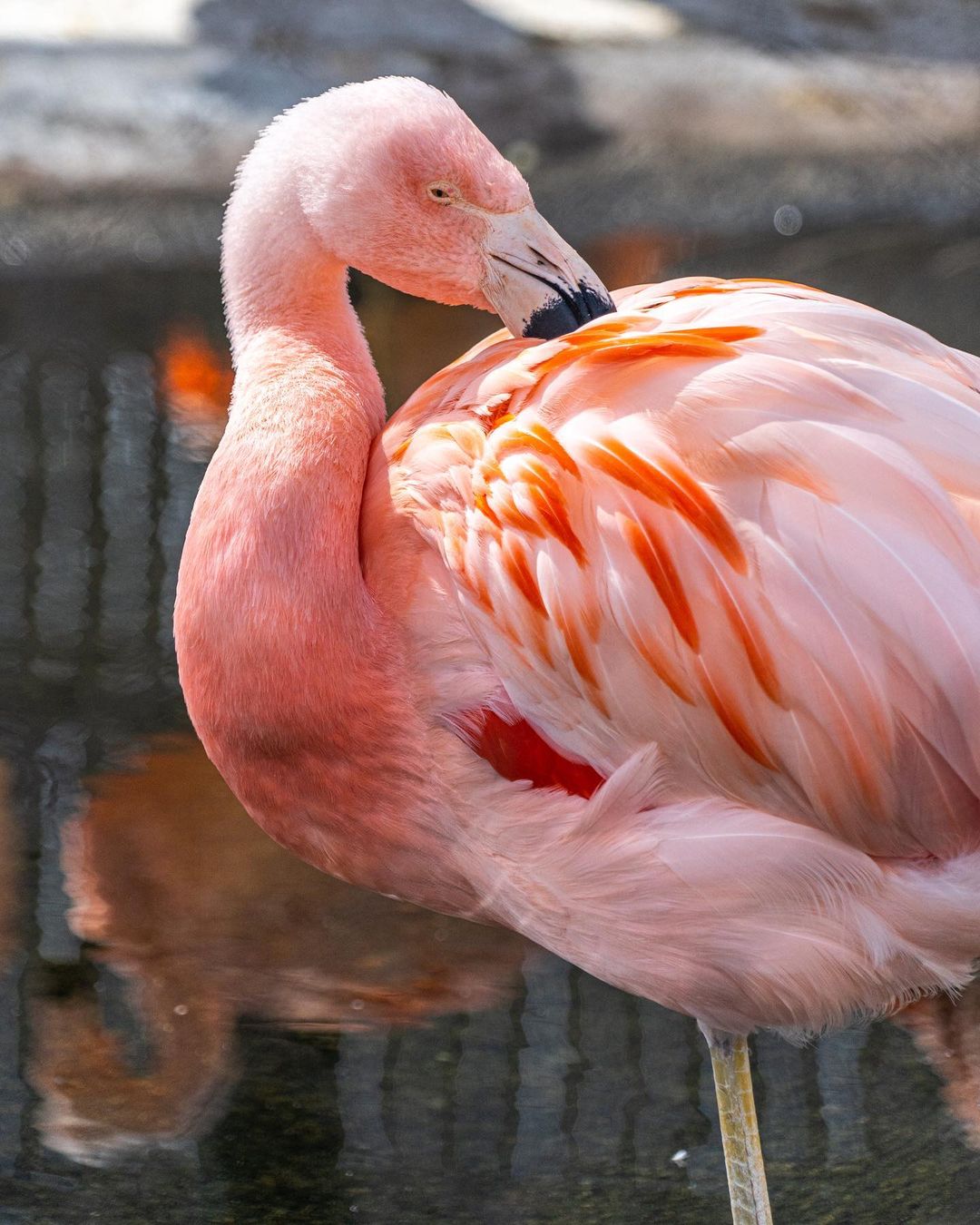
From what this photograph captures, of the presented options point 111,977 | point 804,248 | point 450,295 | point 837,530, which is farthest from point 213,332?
point 837,530

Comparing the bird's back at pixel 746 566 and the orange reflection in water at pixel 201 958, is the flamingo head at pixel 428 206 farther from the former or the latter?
the orange reflection in water at pixel 201 958

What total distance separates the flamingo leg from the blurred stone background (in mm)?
4587

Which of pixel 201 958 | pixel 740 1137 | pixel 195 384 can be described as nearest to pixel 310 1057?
pixel 201 958

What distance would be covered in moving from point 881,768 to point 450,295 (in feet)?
2.63

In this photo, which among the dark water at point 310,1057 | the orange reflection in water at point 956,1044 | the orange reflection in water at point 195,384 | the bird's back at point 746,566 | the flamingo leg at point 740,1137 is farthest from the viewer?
the orange reflection in water at point 195,384

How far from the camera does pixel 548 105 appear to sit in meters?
6.74

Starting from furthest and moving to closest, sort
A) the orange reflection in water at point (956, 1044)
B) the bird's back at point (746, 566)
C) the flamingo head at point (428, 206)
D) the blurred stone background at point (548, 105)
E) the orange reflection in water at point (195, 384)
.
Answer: the blurred stone background at point (548, 105) → the orange reflection in water at point (195, 384) → the orange reflection in water at point (956, 1044) → the flamingo head at point (428, 206) → the bird's back at point (746, 566)

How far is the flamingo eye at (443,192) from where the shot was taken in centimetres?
195

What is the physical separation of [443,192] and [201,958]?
1.52 m

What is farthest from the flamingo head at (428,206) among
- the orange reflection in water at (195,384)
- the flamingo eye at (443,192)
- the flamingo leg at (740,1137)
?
the orange reflection in water at (195,384)

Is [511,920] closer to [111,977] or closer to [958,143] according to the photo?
[111,977]

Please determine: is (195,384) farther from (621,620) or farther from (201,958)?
(621,620)

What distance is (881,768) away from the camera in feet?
5.72

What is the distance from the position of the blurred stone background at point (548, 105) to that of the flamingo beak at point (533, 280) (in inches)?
171
